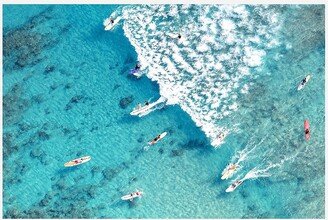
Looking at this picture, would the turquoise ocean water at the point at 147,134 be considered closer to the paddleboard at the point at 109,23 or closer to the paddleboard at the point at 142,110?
the paddleboard at the point at 142,110

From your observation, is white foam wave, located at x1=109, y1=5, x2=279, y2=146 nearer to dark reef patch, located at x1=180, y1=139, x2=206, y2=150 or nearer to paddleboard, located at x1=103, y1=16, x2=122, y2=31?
paddleboard, located at x1=103, y1=16, x2=122, y2=31

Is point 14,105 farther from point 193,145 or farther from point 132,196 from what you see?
point 193,145

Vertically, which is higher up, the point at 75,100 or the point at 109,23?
the point at 109,23

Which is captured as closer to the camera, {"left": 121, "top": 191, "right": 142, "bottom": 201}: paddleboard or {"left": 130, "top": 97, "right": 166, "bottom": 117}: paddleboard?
{"left": 121, "top": 191, "right": 142, "bottom": 201}: paddleboard

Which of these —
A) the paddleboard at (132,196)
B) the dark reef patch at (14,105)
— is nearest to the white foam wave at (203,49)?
the paddleboard at (132,196)

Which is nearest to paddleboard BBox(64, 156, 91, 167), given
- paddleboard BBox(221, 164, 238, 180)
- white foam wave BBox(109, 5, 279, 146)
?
white foam wave BBox(109, 5, 279, 146)

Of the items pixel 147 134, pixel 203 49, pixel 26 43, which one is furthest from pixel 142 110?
pixel 26 43

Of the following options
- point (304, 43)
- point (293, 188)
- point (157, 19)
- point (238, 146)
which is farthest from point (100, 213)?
point (304, 43)

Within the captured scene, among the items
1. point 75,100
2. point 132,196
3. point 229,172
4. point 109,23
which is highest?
point 109,23
